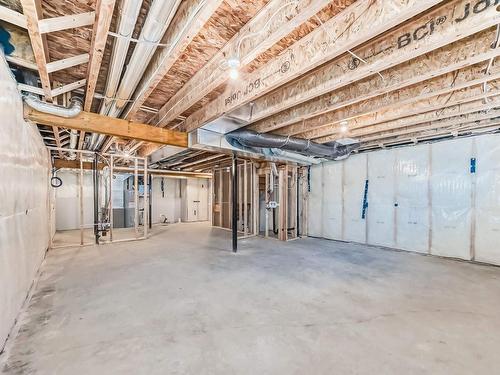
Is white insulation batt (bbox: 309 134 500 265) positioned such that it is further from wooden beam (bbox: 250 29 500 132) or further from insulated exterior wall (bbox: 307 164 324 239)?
wooden beam (bbox: 250 29 500 132)

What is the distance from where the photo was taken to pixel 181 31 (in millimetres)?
1609

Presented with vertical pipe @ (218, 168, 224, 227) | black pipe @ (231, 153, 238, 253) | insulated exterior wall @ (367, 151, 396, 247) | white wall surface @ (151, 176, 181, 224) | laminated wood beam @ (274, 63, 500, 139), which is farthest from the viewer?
white wall surface @ (151, 176, 181, 224)

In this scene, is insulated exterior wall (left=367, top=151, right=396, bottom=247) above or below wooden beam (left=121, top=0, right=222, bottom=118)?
below

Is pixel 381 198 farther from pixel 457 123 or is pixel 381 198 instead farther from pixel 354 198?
pixel 457 123

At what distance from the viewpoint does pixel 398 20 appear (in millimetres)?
1436

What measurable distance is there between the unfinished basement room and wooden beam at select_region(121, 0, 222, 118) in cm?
2

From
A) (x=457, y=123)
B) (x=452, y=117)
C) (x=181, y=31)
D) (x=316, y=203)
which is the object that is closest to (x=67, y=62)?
(x=181, y=31)

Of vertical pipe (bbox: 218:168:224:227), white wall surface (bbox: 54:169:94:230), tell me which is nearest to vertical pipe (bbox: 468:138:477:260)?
vertical pipe (bbox: 218:168:224:227)

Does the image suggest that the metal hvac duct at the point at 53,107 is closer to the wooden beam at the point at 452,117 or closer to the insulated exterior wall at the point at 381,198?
the wooden beam at the point at 452,117

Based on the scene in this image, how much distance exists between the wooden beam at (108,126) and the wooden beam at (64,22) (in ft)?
4.73

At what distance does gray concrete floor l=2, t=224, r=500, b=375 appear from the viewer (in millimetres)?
1592

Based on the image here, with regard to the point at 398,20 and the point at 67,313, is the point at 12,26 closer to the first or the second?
the point at 67,313

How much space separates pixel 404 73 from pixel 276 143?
81.7 inches

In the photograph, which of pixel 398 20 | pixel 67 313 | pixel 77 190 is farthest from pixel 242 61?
pixel 77 190
